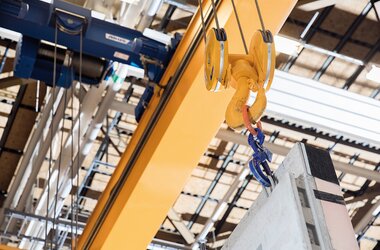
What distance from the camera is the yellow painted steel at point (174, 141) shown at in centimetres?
541

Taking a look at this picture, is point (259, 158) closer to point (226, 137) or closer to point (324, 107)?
point (324, 107)

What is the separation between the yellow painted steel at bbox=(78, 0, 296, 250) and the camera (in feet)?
17.7

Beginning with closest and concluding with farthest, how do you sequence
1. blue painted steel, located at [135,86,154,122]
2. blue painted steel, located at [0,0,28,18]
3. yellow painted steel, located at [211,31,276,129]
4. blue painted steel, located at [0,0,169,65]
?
yellow painted steel, located at [211,31,276,129] → blue painted steel, located at [0,0,28,18] → blue painted steel, located at [0,0,169,65] → blue painted steel, located at [135,86,154,122]

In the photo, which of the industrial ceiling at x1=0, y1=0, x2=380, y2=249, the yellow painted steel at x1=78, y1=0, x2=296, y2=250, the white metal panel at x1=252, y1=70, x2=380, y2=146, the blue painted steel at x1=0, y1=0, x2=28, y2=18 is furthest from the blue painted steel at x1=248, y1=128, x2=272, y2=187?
the industrial ceiling at x1=0, y1=0, x2=380, y2=249

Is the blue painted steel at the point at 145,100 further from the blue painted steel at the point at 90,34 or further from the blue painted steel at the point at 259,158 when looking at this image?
the blue painted steel at the point at 259,158

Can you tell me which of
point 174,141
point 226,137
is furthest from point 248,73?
point 226,137

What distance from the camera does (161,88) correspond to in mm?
6441

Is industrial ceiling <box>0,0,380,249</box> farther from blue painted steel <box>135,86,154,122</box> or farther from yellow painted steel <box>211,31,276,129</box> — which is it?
yellow painted steel <box>211,31,276,129</box>

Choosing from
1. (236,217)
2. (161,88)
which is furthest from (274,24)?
(236,217)

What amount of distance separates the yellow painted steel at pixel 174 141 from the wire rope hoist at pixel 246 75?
6.55 feet

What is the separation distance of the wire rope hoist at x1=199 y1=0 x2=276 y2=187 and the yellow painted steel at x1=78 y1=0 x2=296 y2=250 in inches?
78.6

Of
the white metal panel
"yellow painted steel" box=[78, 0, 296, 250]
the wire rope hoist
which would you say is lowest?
the wire rope hoist

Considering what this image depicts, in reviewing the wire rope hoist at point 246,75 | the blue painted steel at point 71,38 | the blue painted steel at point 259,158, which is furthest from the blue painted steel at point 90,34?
the blue painted steel at point 259,158

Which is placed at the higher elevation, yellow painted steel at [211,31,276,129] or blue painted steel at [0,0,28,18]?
blue painted steel at [0,0,28,18]
